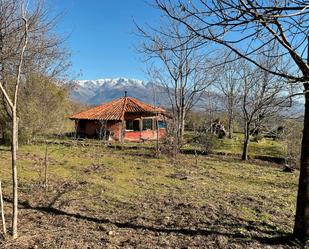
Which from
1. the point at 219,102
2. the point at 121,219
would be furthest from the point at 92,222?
the point at 219,102

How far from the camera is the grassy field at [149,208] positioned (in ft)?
13.4

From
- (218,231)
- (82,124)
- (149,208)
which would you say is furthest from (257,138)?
(218,231)

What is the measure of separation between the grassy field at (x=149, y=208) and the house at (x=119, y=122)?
43.4 ft

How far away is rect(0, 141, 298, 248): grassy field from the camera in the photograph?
13.4 ft

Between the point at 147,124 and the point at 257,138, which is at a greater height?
the point at 147,124

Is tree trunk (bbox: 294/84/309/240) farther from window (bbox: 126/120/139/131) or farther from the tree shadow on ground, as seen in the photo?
window (bbox: 126/120/139/131)

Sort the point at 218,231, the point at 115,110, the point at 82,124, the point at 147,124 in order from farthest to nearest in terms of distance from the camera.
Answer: the point at 147,124 → the point at 115,110 → the point at 82,124 → the point at 218,231

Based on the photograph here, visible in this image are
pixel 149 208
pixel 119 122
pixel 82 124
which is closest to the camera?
pixel 149 208

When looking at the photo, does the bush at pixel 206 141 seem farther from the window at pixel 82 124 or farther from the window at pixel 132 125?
the window at pixel 82 124

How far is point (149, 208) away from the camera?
18.7 feet

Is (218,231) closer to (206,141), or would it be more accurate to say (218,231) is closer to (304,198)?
(304,198)

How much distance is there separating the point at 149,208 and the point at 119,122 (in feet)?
60.0

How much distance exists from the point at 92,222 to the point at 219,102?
2370 centimetres

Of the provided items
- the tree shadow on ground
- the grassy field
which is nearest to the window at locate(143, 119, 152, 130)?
the grassy field
